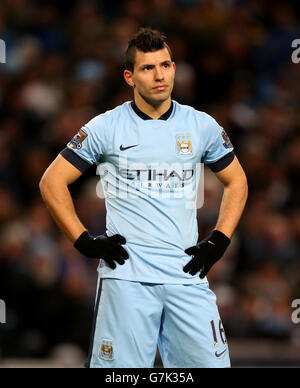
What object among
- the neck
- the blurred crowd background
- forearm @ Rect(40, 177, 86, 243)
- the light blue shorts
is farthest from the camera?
the blurred crowd background

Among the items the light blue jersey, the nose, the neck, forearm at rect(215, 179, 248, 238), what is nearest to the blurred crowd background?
forearm at rect(215, 179, 248, 238)

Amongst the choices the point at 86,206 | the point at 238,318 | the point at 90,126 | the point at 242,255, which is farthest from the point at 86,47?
the point at 90,126

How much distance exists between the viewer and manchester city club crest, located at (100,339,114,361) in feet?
13.2

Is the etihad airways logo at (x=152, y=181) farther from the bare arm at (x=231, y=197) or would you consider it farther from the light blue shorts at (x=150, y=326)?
the light blue shorts at (x=150, y=326)

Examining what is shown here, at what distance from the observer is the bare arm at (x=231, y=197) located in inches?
172

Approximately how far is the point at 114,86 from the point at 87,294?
7.65 feet

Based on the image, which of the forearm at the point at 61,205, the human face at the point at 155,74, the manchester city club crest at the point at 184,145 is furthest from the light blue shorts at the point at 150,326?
the human face at the point at 155,74

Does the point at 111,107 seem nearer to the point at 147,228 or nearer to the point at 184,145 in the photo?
the point at 184,145

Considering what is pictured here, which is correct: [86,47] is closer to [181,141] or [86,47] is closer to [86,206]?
[86,206]

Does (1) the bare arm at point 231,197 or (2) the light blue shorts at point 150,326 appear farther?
(1) the bare arm at point 231,197

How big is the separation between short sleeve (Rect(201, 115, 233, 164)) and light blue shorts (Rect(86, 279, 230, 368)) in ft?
2.26

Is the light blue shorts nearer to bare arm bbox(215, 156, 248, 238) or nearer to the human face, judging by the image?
bare arm bbox(215, 156, 248, 238)

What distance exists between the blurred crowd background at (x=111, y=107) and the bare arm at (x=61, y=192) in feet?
Answer: 8.93

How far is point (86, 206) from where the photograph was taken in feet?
23.9
